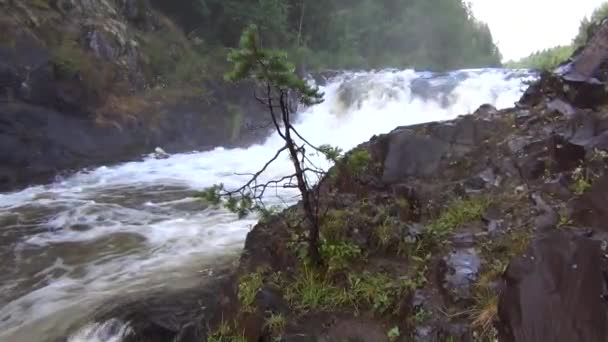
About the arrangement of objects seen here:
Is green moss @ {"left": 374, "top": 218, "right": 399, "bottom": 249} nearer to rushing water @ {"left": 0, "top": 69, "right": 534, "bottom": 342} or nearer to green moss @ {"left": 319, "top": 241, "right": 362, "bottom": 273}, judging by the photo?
green moss @ {"left": 319, "top": 241, "right": 362, "bottom": 273}

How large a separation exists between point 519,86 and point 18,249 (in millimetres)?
14302

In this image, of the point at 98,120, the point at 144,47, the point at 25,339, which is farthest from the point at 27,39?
the point at 25,339

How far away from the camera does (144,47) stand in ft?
55.6

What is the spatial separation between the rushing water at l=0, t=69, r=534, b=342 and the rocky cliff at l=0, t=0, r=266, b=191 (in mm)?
896

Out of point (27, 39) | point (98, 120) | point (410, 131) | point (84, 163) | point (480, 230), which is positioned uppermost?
point (27, 39)

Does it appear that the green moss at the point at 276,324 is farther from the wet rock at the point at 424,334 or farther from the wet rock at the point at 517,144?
the wet rock at the point at 517,144

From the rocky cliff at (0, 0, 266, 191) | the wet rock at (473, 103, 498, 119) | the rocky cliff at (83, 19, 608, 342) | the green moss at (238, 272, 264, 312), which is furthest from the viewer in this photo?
the rocky cliff at (0, 0, 266, 191)

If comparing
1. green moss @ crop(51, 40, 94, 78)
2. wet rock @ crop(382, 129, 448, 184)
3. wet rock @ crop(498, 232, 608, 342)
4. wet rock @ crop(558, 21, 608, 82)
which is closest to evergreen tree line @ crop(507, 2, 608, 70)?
wet rock @ crop(558, 21, 608, 82)

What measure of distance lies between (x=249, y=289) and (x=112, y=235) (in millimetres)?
4339

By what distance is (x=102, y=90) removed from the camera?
1391 centimetres

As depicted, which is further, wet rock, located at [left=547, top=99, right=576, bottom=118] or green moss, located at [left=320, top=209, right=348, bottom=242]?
wet rock, located at [left=547, top=99, right=576, bottom=118]

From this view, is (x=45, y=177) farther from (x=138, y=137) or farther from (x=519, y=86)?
(x=519, y=86)

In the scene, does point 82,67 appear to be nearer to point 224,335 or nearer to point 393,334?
point 224,335

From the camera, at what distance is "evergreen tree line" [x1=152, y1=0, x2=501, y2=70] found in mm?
20047
